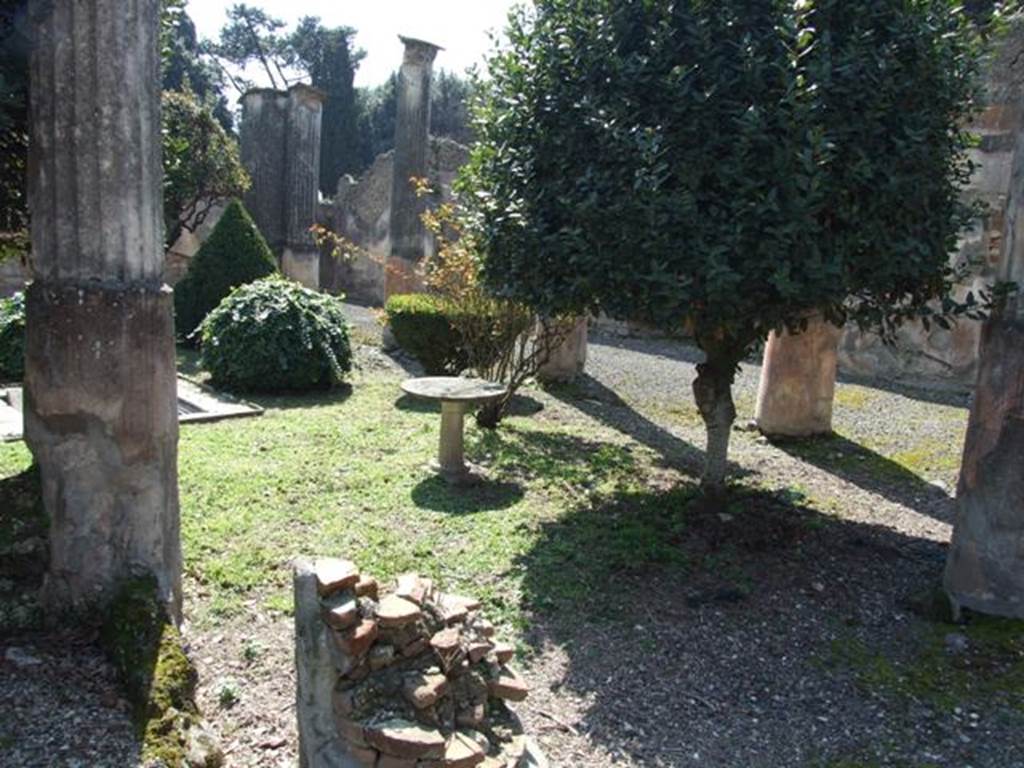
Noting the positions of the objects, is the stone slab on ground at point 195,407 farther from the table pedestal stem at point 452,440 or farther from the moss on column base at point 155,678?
the moss on column base at point 155,678

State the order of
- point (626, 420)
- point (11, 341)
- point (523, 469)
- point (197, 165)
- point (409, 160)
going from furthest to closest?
point (197, 165), point (409, 160), point (11, 341), point (626, 420), point (523, 469)

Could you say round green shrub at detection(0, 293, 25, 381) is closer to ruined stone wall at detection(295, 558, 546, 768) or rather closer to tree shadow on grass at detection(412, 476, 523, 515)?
tree shadow on grass at detection(412, 476, 523, 515)

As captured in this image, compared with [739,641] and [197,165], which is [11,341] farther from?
[739,641]

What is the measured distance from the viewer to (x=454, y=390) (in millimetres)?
5820

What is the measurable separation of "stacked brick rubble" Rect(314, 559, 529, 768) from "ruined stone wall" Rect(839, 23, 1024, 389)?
8047 millimetres

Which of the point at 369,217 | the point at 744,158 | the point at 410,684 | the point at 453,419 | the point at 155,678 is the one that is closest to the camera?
the point at 410,684

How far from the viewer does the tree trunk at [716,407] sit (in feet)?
16.2

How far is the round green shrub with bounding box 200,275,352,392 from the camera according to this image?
8.37 m

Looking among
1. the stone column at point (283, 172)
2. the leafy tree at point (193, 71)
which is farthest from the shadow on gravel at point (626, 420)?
the leafy tree at point (193, 71)

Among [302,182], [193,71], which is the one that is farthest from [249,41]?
[302,182]

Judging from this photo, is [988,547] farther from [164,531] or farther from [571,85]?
[164,531]

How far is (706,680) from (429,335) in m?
6.07

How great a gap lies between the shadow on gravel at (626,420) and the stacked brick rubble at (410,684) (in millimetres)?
4153

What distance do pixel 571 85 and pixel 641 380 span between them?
6.47m
